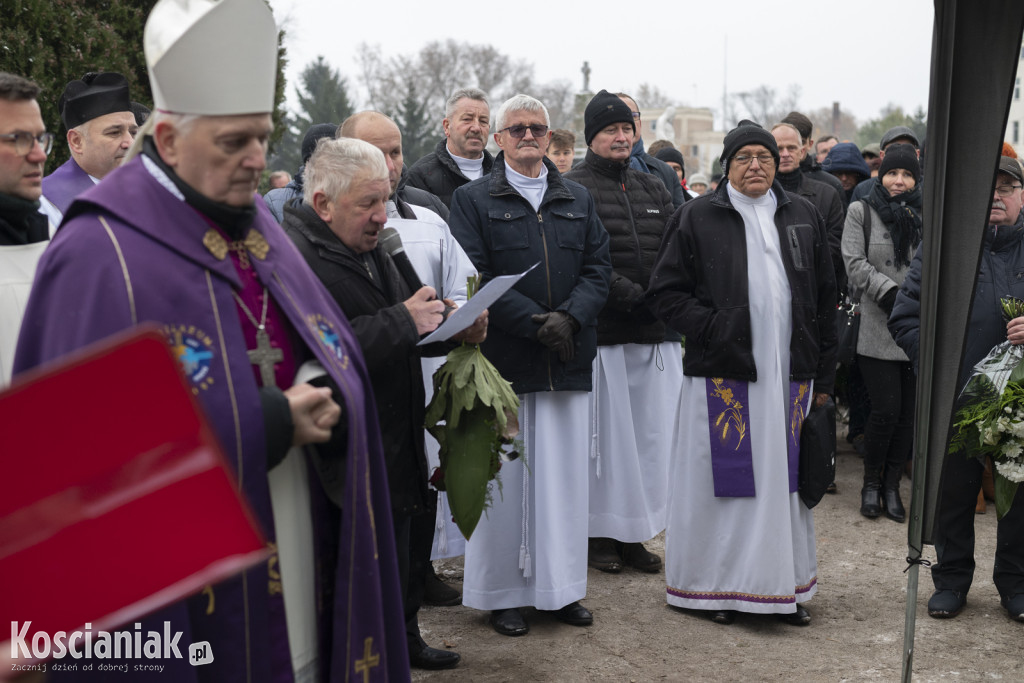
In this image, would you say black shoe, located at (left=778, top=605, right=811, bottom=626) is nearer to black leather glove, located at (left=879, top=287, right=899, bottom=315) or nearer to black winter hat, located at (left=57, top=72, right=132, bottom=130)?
black leather glove, located at (left=879, top=287, right=899, bottom=315)

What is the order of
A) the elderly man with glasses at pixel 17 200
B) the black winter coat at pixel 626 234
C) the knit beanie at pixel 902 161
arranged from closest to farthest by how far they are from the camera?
the elderly man with glasses at pixel 17 200 → the black winter coat at pixel 626 234 → the knit beanie at pixel 902 161

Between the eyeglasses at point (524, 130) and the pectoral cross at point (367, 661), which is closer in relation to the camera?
the pectoral cross at point (367, 661)

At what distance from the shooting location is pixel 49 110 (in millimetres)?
8352

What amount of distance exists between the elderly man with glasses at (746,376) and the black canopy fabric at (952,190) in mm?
1364

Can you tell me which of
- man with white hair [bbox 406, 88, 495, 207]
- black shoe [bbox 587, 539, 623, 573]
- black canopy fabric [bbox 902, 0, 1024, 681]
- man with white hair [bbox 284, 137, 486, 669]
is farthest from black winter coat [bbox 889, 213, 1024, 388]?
man with white hair [bbox 284, 137, 486, 669]

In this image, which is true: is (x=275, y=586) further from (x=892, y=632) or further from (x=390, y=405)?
(x=892, y=632)

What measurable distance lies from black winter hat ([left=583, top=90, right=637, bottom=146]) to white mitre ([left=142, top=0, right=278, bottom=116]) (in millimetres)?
3976

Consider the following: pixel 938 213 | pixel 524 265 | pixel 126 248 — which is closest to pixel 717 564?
pixel 524 265

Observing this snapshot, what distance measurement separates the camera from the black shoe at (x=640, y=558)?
242 inches

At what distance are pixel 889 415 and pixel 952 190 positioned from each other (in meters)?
3.82

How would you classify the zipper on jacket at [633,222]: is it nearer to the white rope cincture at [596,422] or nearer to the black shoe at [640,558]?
the white rope cincture at [596,422]

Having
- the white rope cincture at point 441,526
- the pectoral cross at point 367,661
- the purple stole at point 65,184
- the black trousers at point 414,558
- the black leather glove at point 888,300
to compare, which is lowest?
the white rope cincture at point 441,526

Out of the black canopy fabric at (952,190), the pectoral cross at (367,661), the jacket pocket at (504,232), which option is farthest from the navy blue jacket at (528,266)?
the pectoral cross at (367,661)

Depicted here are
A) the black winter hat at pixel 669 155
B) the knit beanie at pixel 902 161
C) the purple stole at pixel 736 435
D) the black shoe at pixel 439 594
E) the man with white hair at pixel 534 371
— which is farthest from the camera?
the black winter hat at pixel 669 155
